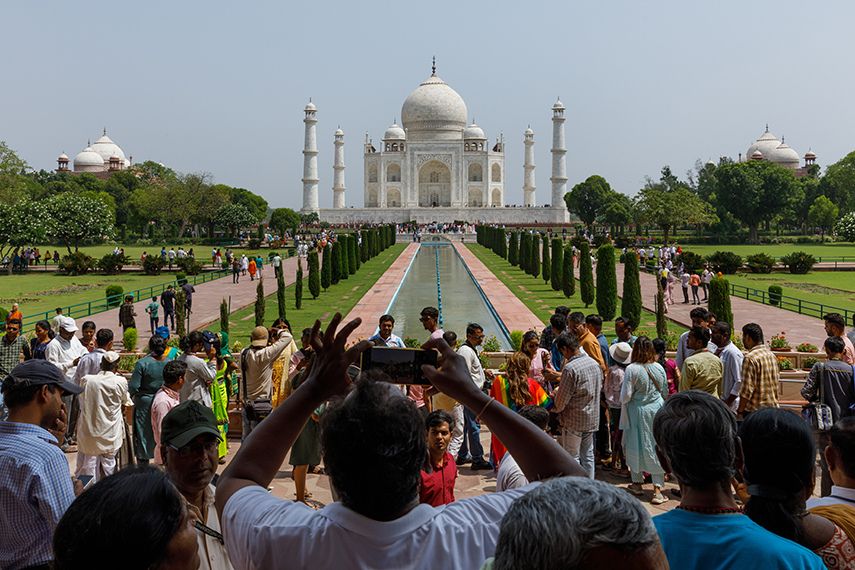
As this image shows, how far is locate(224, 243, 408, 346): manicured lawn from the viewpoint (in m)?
12.5

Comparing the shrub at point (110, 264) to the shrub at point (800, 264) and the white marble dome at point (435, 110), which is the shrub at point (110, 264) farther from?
the white marble dome at point (435, 110)

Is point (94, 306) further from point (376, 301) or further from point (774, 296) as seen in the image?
point (774, 296)

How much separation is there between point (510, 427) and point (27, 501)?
1.40 meters

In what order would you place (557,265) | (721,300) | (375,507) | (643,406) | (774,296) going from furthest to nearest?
(557,265), (774,296), (721,300), (643,406), (375,507)

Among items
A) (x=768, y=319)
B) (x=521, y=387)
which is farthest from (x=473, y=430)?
(x=768, y=319)

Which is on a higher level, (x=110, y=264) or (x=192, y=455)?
(x=192, y=455)

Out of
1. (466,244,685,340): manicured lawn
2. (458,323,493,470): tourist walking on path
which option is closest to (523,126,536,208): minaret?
(466,244,685,340): manicured lawn

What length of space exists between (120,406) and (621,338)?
309 cm

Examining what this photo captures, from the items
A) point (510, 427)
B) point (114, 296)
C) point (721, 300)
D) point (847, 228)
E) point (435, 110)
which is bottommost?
point (114, 296)

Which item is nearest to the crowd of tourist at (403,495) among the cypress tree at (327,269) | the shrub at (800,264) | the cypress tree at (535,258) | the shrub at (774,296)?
the shrub at (774,296)

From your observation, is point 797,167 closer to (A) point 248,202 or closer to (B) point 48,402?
(A) point 248,202

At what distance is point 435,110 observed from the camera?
56938mm

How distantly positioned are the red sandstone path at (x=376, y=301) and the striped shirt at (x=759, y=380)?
177 inches

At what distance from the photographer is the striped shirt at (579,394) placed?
4.23 meters
